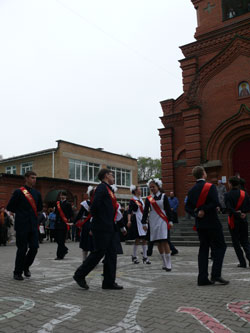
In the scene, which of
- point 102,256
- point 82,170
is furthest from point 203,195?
point 82,170

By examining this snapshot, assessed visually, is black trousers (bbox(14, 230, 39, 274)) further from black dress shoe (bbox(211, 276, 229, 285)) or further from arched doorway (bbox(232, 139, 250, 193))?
arched doorway (bbox(232, 139, 250, 193))

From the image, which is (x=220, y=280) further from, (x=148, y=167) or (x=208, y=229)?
(x=148, y=167)

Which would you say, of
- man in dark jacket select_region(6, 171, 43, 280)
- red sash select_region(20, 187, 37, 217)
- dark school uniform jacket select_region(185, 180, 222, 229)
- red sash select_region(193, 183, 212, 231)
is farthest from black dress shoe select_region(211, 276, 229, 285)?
red sash select_region(20, 187, 37, 217)

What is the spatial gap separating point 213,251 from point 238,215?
2.44 metres

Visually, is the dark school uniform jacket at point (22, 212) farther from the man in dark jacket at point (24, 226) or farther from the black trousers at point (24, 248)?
the black trousers at point (24, 248)

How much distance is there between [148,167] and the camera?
72250 mm

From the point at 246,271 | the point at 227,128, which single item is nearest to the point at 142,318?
the point at 246,271

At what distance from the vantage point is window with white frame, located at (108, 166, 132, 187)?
44.2 metres

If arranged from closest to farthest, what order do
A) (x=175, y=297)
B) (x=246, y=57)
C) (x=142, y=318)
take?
(x=142, y=318)
(x=175, y=297)
(x=246, y=57)

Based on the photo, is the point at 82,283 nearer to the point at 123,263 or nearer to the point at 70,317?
the point at 70,317

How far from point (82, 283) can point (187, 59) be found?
19896 millimetres

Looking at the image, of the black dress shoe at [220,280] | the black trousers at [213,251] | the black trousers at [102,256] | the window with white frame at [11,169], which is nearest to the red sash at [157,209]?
the black trousers at [213,251]

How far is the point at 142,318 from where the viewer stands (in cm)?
409

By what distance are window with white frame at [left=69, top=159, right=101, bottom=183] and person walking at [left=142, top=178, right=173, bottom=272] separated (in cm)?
2925
